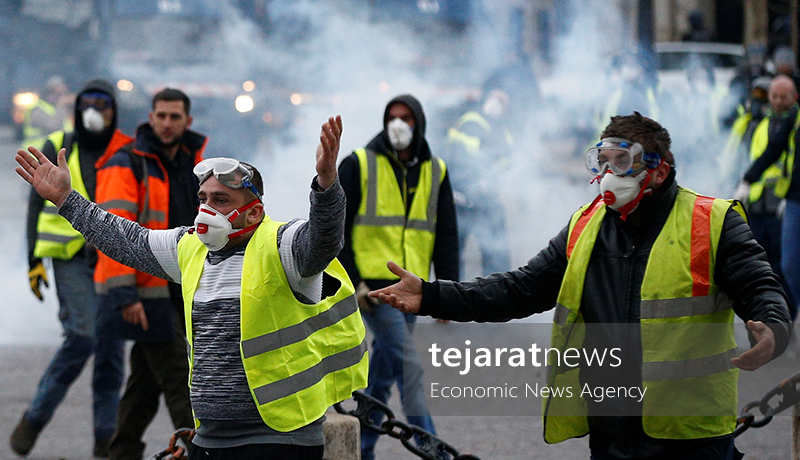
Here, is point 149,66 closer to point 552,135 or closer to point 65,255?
point 552,135

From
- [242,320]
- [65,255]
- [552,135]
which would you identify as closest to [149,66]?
[552,135]

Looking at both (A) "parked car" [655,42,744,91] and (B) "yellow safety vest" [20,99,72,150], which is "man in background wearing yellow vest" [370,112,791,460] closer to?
(B) "yellow safety vest" [20,99,72,150]

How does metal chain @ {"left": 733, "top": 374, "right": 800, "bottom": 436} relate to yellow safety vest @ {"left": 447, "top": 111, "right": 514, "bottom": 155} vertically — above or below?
below

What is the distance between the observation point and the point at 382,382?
4832 millimetres

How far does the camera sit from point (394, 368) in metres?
4.70

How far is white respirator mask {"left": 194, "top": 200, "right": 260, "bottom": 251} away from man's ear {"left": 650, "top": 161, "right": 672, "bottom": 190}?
1125 mm

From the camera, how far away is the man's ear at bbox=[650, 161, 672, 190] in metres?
2.96

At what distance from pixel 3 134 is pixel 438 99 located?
10.9 metres

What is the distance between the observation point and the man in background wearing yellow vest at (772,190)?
704cm

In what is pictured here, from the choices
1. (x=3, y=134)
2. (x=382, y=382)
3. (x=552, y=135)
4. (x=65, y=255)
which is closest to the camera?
(x=382, y=382)

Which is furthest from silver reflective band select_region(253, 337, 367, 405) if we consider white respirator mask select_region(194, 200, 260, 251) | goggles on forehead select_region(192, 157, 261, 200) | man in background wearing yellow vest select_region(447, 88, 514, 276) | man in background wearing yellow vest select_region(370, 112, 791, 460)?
man in background wearing yellow vest select_region(447, 88, 514, 276)

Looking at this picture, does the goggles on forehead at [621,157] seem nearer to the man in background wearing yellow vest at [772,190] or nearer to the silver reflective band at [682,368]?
the silver reflective band at [682,368]

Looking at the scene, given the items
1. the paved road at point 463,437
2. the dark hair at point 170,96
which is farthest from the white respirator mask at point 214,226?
the paved road at point 463,437

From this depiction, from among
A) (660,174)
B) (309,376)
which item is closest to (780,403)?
(660,174)
